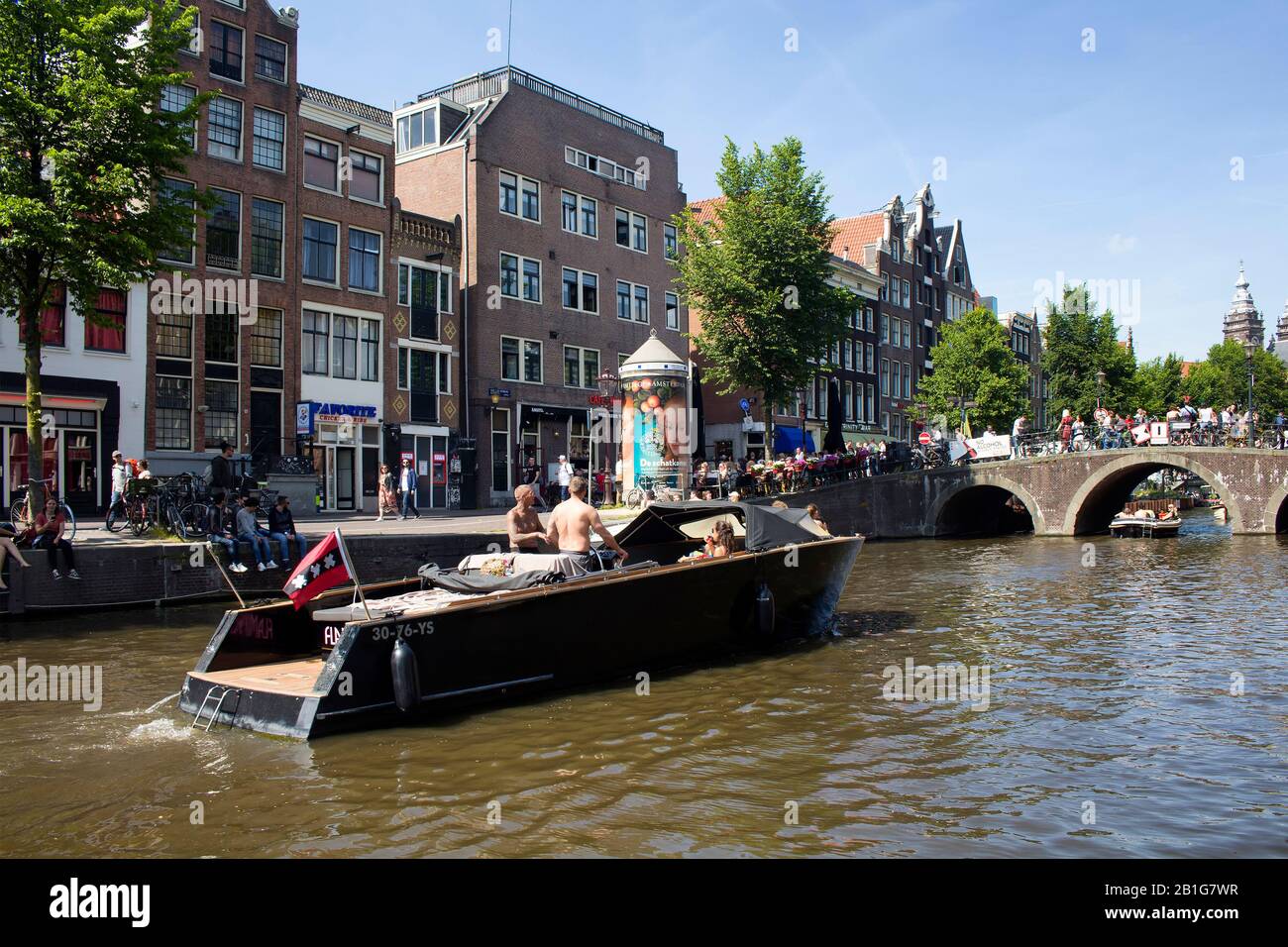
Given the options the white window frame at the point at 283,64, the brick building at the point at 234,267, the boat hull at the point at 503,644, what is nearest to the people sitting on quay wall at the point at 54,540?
the boat hull at the point at 503,644

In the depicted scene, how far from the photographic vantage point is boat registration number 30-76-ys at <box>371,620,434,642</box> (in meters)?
8.20

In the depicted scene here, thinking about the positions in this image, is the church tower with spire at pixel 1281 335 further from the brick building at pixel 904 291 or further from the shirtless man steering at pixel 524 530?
the shirtless man steering at pixel 524 530

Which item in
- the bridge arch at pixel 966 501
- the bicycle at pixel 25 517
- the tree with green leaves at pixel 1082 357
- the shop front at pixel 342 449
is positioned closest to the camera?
the bicycle at pixel 25 517

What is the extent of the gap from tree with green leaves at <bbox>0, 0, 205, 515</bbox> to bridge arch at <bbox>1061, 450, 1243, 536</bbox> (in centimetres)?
2978

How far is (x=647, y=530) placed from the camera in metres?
13.8

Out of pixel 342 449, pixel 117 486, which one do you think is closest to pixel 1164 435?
pixel 342 449

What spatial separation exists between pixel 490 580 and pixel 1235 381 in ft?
253

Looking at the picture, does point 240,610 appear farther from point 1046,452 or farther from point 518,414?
point 1046,452

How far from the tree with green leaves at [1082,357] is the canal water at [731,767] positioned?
46968mm

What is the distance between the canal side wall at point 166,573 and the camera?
48.2 ft

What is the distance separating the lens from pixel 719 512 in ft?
44.9

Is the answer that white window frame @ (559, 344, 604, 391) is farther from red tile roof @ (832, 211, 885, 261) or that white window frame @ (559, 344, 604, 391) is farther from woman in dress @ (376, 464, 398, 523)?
red tile roof @ (832, 211, 885, 261)

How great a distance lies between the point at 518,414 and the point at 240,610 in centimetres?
2579
